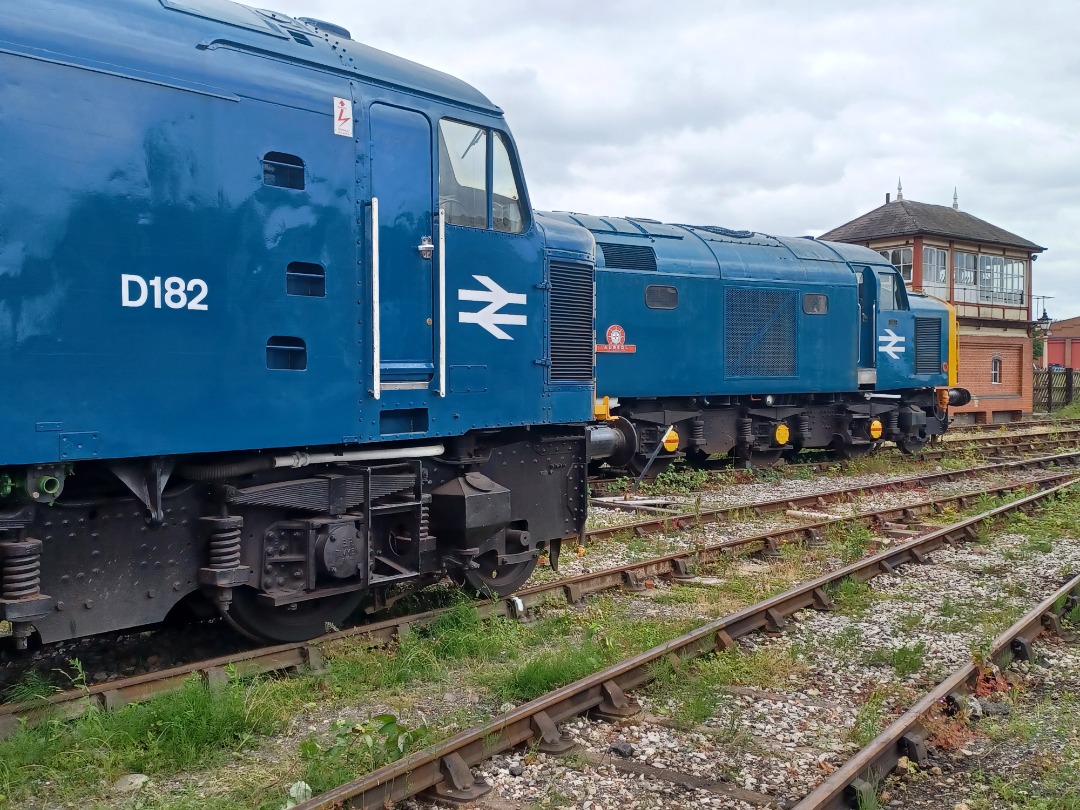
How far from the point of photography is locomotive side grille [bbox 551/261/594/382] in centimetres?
736

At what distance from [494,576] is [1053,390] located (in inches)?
1522

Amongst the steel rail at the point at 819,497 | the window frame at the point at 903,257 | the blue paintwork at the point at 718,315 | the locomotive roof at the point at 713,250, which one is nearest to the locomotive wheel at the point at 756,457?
the blue paintwork at the point at 718,315

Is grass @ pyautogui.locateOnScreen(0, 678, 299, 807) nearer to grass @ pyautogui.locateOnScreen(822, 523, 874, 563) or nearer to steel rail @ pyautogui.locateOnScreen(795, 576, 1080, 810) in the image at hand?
steel rail @ pyautogui.locateOnScreen(795, 576, 1080, 810)

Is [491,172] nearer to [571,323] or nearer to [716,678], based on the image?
[571,323]

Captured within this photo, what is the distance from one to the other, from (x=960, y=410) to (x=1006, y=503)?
67.6 feet

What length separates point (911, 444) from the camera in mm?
19469

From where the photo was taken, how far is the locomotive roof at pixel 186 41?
172 inches

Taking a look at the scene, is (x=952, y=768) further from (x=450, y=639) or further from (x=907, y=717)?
(x=450, y=639)

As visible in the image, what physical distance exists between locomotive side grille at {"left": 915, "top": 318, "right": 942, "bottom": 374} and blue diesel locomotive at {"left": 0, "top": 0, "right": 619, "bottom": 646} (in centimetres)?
1417

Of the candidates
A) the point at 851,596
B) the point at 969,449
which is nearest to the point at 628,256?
the point at 851,596

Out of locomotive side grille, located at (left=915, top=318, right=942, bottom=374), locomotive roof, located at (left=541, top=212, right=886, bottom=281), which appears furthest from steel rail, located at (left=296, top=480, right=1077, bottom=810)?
locomotive side grille, located at (left=915, top=318, right=942, bottom=374)

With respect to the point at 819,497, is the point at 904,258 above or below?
Answer: above

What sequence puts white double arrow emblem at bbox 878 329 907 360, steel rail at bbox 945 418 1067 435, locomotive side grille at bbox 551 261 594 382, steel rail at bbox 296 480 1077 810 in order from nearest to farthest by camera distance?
steel rail at bbox 296 480 1077 810 < locomotive side grille at bbox 551 261 594 382 < white double arrow emblem at bbox 878 329 907 360 < steel rail at bbox 945 418 1067 435

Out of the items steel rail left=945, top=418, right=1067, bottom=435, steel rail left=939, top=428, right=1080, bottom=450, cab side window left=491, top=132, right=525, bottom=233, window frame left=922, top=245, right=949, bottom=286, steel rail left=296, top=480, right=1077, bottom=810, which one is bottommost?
steel rail left=296, top=480, right=1077, bottom=810
